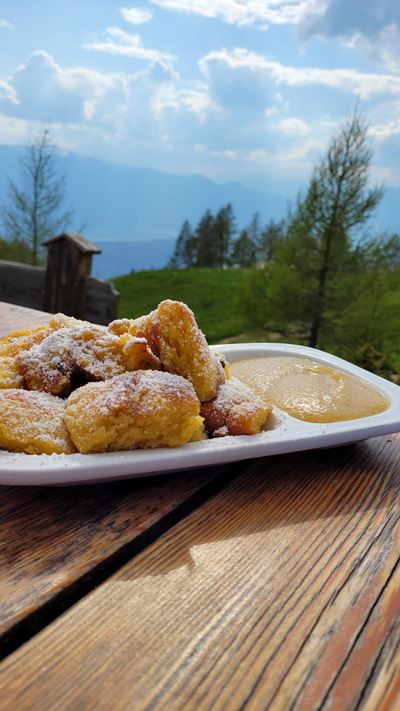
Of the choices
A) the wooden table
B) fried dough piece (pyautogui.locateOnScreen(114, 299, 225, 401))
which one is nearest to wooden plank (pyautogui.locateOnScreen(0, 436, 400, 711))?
the wooden table

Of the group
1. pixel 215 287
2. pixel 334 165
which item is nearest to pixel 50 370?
pixel 334 165

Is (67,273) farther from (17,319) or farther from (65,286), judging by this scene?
(17,319)

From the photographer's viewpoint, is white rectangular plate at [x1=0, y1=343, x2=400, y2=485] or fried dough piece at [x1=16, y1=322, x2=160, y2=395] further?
fried dough piece at [x1=16, y1=322, x2=160, y2=395]

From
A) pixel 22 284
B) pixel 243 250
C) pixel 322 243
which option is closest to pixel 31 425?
pixel 22 284

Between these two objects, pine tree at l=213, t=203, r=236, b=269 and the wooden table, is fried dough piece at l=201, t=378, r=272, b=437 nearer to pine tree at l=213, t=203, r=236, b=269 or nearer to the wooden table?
the wooden table

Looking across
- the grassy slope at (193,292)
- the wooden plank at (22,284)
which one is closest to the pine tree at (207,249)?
the grassy slope at (193,292)

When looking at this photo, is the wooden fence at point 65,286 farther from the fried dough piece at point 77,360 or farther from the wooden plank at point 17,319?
the fried dough piece at point 77,360

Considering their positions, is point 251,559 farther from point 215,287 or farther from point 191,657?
point 215,287
